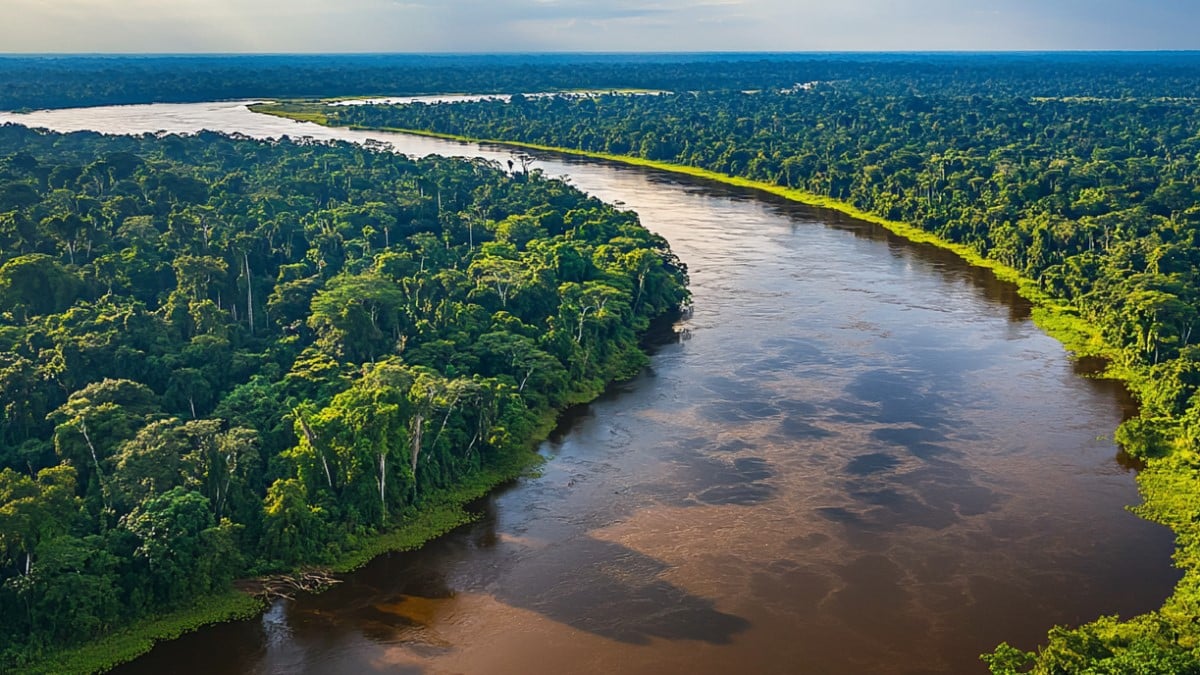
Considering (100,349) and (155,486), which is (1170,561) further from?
(100,349)

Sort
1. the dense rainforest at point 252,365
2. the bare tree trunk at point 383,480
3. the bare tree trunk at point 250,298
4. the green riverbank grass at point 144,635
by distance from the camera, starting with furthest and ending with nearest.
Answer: the bare tree trunk at point 250,298 < the bare tree trunk at point 383,480 < the dense rainforest at point 252,365 < the green riverbank grass at point 144,635

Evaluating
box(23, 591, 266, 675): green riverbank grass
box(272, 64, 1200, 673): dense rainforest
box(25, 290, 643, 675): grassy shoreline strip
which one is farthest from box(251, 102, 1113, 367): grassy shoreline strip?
box(23, 591, 266, 675): green riverbank grass

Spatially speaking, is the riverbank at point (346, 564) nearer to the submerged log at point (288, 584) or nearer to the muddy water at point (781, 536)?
the submerged log at point (288, 584)

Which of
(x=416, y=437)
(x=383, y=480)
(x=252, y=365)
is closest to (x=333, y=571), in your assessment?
(x=383, y=480)

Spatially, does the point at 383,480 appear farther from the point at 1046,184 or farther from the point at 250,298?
the point at 1046,184

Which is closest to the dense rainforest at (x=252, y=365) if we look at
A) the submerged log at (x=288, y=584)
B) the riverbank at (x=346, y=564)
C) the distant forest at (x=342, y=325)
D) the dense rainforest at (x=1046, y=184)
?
the distant forest at (x=342, y=325)

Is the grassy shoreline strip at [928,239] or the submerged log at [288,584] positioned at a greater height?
the grassy shoreline strip at [928,239]
